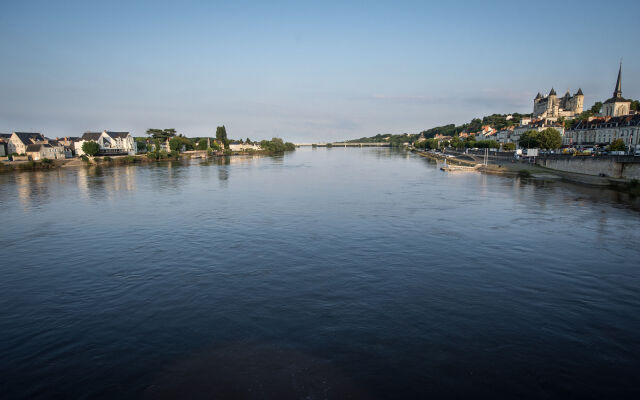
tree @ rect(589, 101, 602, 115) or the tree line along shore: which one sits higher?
tree @ rect(589, 101, 602, 115)

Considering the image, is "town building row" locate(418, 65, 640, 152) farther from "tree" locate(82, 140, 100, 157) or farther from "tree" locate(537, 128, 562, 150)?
"tree" locate(82, 140, 100, 157)

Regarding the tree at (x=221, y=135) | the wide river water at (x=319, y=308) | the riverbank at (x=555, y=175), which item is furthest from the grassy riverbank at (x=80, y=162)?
the riverbank at (x=555, y=175)

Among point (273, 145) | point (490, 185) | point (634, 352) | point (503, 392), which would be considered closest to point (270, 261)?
point (503, 392)

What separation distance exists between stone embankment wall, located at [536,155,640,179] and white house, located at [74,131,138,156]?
298ft

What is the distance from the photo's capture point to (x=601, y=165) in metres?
42.1

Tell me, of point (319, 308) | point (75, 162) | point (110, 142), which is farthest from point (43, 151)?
point (319, 308)

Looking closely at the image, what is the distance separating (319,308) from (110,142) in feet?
317

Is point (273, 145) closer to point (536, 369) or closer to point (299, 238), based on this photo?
point (299, 238)

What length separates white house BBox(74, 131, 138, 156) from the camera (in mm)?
85812

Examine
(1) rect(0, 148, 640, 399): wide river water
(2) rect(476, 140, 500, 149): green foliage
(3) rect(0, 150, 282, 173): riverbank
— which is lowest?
(1) rect(0, 148, 640, 399): wide river water

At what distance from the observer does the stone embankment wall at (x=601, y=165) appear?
125ft

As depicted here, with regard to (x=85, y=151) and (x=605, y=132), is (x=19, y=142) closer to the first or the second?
(x=85, y=151)

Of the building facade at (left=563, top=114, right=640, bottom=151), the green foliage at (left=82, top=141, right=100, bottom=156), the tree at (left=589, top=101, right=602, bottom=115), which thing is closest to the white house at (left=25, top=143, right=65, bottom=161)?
the green foliage at (left=82, top=141, right=100, bottom=156)

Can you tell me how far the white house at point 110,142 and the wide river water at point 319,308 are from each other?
74.0 meters
